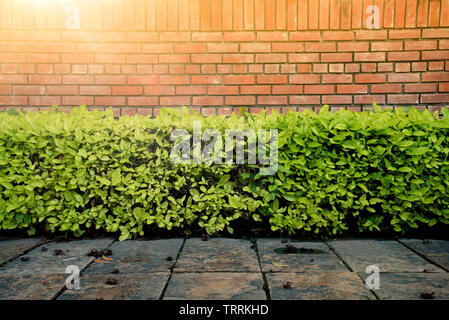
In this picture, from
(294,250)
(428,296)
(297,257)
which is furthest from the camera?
(294,250)

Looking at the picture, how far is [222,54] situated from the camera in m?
4.03

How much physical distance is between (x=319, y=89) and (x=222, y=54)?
1.21 m

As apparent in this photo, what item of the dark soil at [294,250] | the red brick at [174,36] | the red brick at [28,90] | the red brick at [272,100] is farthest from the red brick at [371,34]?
the red brick at [28,90]

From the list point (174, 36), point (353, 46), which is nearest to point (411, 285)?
point (353, 46)

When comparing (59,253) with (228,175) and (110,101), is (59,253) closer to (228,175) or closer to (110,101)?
(228,175)

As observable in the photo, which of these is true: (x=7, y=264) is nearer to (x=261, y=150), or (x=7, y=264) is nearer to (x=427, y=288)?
(x=261, y=150)

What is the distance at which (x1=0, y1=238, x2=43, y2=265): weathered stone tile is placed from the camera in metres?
2.57

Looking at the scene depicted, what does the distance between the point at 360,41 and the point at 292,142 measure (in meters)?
1.88

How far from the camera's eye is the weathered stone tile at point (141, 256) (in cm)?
233

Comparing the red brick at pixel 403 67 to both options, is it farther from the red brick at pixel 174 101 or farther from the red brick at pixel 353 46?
the red brick at pixel 174 101

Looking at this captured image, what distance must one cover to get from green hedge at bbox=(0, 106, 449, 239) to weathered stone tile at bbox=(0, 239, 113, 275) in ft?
0.50

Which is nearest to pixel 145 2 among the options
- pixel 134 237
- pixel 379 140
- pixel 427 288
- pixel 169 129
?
pixel 169 129

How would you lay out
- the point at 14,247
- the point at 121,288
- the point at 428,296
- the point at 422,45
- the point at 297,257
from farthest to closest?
the point at 422,45, the point at 14,247, the point at 297,257, the point at 121,288, the point at 428,296

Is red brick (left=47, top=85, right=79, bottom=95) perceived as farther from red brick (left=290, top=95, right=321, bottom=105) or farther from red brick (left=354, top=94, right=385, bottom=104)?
red brick (left=354, top=94, right=385, bottom=104)
